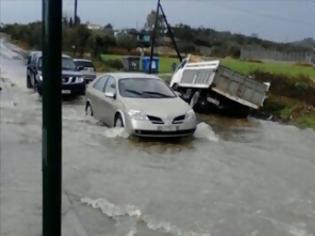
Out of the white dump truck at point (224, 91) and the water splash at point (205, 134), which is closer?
the water splash at point (205, 134)

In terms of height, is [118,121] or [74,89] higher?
[118,121]

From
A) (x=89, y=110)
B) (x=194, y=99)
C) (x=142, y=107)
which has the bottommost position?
(x=194, y=99)

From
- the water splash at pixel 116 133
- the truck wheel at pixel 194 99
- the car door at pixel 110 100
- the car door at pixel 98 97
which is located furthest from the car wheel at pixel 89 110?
the truck wheel at pixel 194 99

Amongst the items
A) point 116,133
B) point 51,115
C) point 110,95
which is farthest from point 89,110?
point 51,115

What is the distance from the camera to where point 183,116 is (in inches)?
496

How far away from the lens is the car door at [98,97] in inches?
576

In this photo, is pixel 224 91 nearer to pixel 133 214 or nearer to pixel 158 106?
pixel 158 106

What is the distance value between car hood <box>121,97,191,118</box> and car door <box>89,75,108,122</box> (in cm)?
167

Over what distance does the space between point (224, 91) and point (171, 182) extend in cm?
1076

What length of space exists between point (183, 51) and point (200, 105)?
1691 inches

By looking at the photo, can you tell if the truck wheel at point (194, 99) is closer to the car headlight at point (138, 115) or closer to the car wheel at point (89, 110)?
the car wheel at point (89, 110)

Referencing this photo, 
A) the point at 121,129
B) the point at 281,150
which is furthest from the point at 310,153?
the point at 121,129

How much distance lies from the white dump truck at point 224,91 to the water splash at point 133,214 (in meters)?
12.2

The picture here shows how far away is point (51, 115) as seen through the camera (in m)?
2.11
